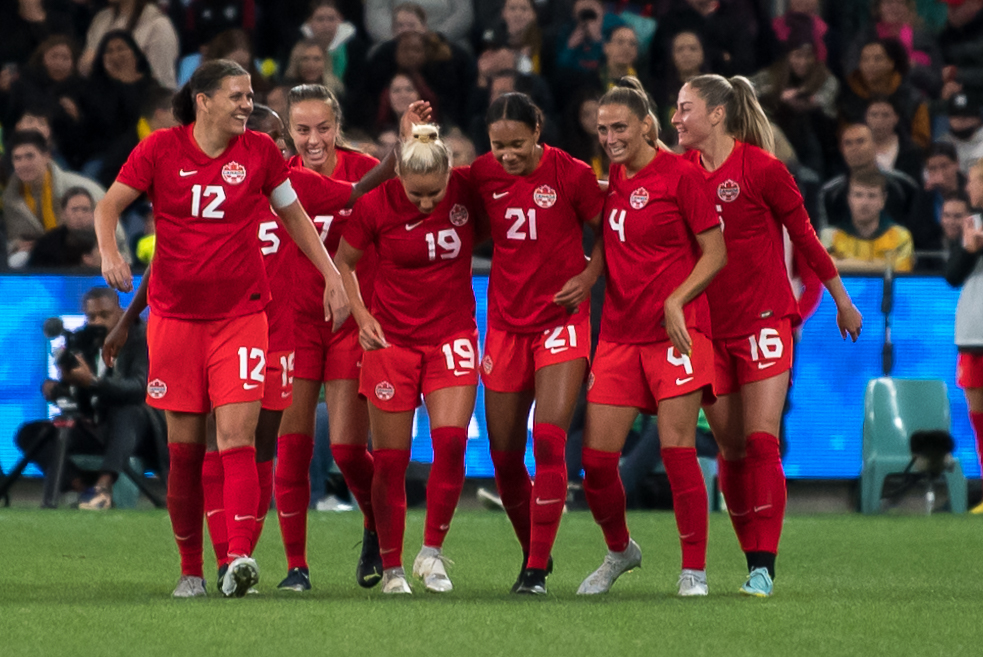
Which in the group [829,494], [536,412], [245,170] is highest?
[245,170]

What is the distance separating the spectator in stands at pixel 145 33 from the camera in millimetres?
14820

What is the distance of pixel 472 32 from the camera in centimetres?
1523

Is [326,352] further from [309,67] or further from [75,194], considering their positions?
[309,67]

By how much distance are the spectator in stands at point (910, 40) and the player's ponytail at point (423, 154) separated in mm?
8853

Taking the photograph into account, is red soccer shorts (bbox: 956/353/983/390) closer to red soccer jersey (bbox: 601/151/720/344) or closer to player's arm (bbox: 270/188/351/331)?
red soccer jersey (bbox: 601/151/720/344)

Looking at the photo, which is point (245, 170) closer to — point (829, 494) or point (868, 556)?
point (868, 556)

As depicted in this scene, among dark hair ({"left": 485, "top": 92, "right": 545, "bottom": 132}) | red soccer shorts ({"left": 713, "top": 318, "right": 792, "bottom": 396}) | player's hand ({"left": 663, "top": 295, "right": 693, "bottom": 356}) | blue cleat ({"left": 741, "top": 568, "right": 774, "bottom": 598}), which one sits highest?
dark hair ({"left": 485, "top": 92, "right": 545, "bottom": 132})

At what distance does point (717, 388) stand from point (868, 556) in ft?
8.27

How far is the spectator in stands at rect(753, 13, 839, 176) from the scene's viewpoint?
1403cm

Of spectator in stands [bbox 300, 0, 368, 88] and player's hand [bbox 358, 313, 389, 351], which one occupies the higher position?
spectator in stands [bbox 300, 0, 368, 88]

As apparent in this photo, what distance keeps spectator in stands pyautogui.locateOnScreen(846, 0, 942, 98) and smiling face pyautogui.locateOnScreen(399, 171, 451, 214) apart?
8.86 metres

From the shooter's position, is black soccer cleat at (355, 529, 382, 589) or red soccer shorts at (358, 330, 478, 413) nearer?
red soccer shorts at (358, 330, 478, 413)

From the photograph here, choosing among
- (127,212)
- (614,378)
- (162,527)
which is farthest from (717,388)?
(127,212)

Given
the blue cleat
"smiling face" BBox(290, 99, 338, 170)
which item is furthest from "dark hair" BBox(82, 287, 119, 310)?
the blue cleat
